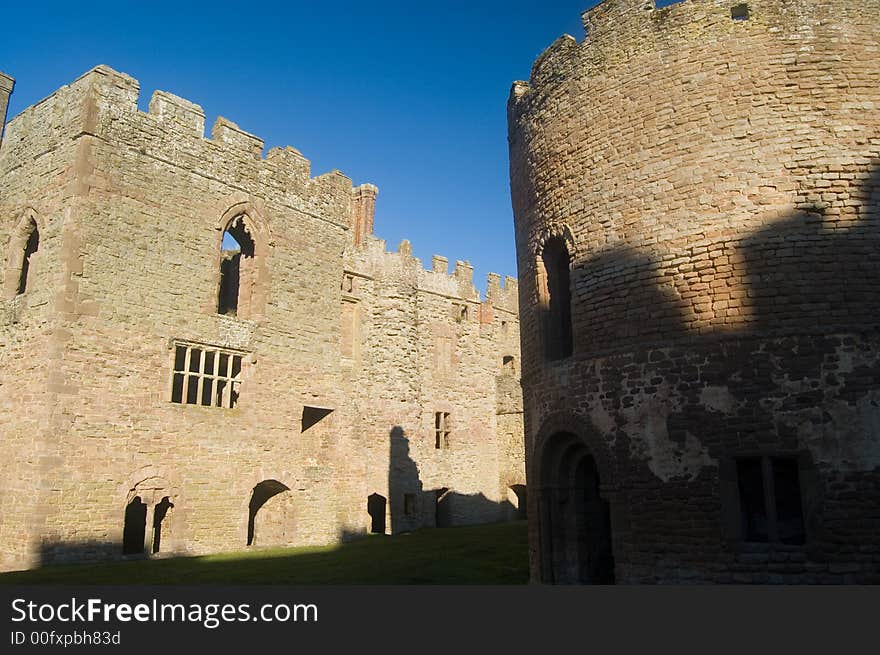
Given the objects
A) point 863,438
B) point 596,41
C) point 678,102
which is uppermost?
point 596,41

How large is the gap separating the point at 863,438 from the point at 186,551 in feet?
48.5

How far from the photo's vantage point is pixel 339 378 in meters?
22.2

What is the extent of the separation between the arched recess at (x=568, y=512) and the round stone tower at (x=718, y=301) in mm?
31

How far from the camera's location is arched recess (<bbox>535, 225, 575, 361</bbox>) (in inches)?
461

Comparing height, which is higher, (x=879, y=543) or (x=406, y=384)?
(x=406, y=384)

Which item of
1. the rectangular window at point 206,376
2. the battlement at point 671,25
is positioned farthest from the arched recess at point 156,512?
the battlement at point 671,25

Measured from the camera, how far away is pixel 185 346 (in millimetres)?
17906

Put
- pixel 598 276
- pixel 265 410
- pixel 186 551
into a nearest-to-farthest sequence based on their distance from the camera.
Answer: pixel 598 276, pixel 186 551, pixel 265 410

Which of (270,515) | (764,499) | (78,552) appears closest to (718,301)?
(764,499)

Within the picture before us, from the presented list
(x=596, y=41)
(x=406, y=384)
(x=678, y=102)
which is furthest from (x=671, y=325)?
(x=406, y=384)

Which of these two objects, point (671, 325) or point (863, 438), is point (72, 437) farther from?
point (863, 438)

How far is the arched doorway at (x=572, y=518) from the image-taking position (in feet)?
35.6

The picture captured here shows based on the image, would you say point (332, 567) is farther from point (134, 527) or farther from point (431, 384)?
point (431, 384)

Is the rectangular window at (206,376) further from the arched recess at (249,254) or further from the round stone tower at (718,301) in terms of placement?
the round stone tower at (718,301)
